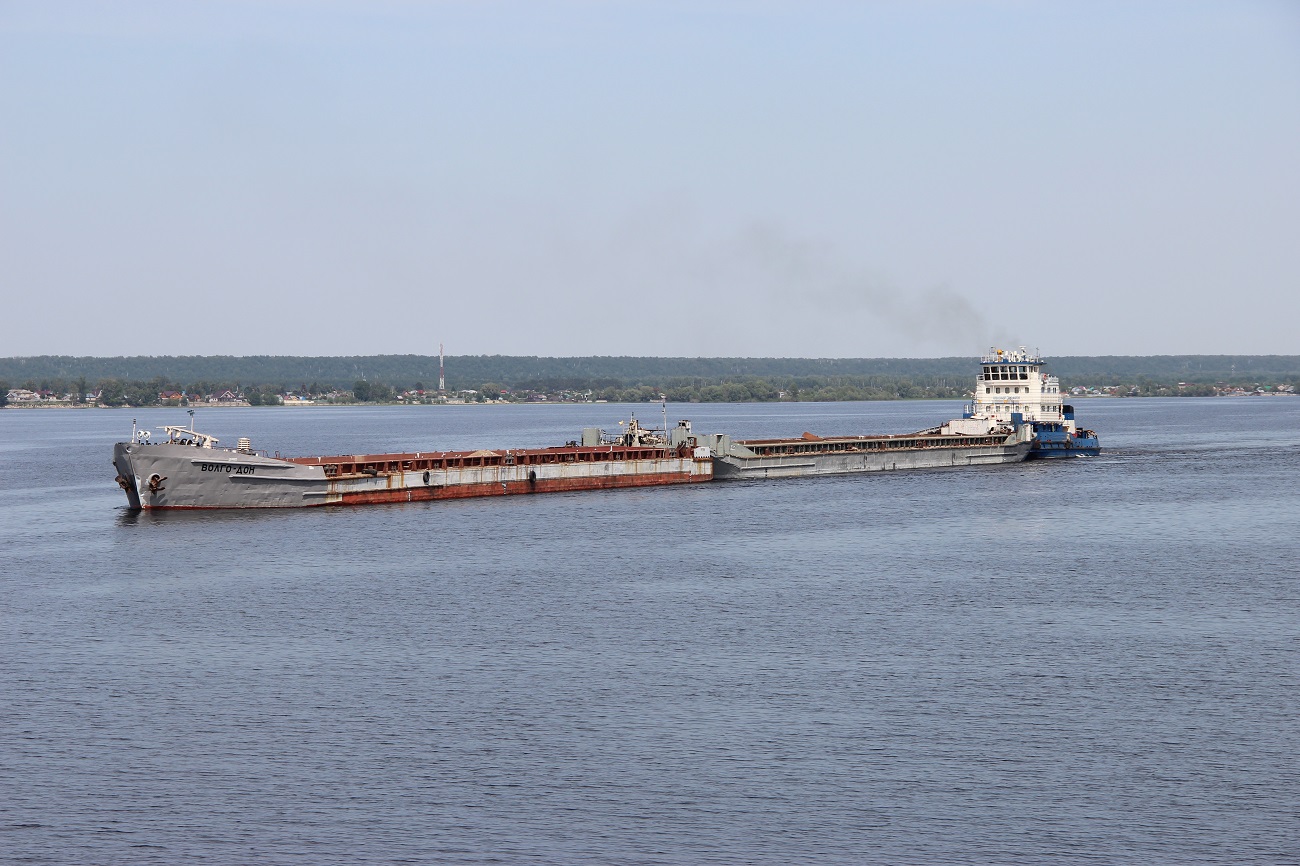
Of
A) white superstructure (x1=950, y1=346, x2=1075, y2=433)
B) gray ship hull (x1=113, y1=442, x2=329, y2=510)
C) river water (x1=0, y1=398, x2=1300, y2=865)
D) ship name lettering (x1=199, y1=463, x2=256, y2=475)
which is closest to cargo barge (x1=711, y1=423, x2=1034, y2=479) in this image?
white superstructure (x1=950, y1=346, x2=1075, y2=433)

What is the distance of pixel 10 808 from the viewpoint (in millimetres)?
29969

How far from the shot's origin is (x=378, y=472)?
83688 millimetres

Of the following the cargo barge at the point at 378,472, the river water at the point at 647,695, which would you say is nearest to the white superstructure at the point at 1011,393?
the cargo barge at the point at 378,472

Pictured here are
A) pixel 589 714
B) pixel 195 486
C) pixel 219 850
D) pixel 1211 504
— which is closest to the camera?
pixel 219 850

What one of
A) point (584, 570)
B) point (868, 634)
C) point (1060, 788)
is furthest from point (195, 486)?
point (1060, 788)

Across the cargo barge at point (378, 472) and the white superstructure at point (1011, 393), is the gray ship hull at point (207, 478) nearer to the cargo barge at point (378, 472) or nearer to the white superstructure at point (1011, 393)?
the cargo barge at point (378, 472)

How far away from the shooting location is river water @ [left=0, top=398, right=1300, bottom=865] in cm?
2883

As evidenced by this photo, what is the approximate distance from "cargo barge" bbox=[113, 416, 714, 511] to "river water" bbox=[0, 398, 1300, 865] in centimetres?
433

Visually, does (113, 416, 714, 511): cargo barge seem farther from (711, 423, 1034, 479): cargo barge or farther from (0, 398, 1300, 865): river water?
(0, 398, 1300, 865): river water

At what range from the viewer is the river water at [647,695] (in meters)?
28.8

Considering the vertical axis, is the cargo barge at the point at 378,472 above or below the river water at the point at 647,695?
above

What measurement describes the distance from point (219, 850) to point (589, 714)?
1172 centimetres

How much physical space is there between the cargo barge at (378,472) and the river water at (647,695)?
4.33 meters

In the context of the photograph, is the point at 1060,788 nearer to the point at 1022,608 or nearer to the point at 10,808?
the point at 1022,608
